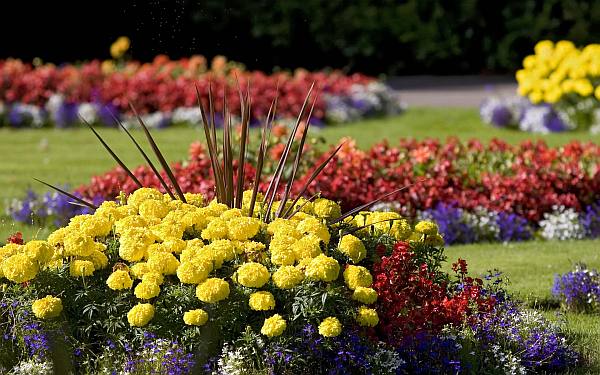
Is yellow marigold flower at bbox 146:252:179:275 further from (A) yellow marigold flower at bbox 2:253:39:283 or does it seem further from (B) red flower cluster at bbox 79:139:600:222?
(B) red flower cluster at bbox 79:139:600:222

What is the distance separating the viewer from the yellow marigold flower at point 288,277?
3.75 m

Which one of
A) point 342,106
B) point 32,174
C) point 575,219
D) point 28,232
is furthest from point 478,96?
point 28,232

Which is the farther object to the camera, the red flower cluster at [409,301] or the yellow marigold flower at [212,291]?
the red flower cluster at [409,301]

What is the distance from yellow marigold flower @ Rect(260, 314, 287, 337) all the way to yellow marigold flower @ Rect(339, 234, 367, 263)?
44 cm

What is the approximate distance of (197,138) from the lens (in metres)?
11.4

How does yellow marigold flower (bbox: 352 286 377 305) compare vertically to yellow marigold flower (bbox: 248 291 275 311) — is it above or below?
below

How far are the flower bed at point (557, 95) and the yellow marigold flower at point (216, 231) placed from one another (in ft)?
26.8

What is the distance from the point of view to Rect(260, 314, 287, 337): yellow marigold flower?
3.62 m

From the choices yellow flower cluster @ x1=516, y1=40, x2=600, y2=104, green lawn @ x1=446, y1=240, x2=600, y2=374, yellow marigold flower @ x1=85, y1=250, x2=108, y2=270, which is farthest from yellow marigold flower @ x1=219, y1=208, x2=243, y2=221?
yellow flower cluster @ x1=516, y1=40, x2=600, y2=104

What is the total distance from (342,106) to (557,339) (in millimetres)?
9031

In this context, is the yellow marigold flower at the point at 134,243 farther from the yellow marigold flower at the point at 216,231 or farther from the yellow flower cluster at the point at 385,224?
the yellow flower cluster at the point at 385,224

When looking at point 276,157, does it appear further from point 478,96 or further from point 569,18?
point 569,18

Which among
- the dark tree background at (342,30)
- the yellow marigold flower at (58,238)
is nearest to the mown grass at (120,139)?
the dark tree background at (342,30)

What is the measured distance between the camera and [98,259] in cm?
394
